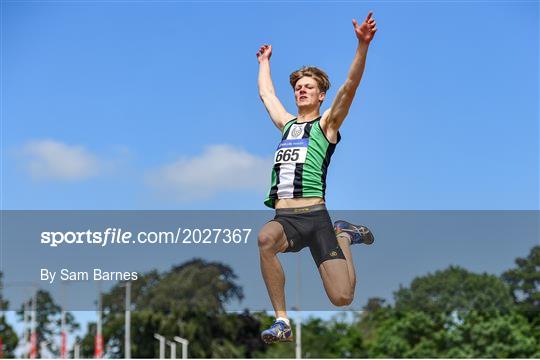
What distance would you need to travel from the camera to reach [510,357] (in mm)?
59688

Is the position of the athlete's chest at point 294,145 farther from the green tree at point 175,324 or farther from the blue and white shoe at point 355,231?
the green tree at point 175,324

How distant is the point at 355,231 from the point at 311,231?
1.74 ft

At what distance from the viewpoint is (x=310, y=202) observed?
9.02 m

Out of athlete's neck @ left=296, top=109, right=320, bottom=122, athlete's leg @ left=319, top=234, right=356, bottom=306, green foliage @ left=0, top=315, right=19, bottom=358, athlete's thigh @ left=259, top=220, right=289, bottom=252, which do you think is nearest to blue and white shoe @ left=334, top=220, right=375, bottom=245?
athlete's leg @ left=319, top=234, right=356, bottom=306

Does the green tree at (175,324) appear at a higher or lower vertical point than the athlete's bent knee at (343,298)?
higher

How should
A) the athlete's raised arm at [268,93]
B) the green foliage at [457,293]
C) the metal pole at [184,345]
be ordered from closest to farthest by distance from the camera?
the athlete's raised arm at [268,93], the green foliage at [457,293], the metal pole at [184,345]

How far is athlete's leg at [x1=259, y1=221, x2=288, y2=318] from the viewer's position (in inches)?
348

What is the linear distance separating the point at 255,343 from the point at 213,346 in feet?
8.47

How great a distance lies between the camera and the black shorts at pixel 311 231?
892cm

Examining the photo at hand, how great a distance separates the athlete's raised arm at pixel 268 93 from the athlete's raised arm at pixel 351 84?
0.59m

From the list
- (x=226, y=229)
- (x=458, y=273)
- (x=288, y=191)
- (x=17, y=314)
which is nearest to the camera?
(x=288, y=191)

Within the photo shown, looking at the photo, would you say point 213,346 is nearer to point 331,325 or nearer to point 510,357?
point 331,325

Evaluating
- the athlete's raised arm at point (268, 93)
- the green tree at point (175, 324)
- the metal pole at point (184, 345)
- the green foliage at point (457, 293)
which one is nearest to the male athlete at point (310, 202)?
the athlete's raised arm at point (268, 93)

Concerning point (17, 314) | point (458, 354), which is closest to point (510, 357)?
point (458, 354)
